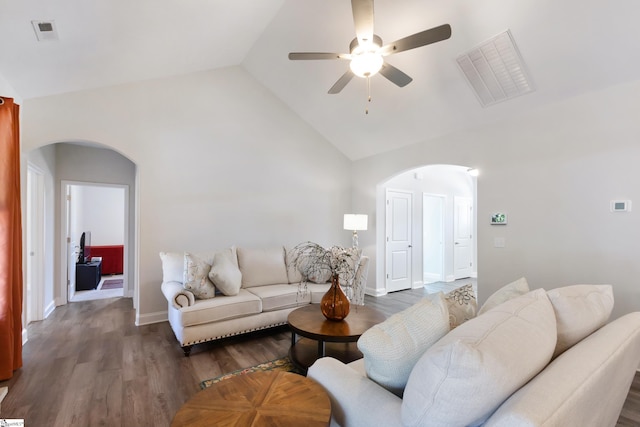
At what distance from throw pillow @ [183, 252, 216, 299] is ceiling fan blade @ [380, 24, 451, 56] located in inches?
110

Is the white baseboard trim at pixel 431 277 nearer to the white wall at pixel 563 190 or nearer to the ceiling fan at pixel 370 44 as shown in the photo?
the white wall at pixel 563 190

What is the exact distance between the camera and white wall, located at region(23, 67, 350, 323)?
3.67 m

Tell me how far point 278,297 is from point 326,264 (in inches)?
46.0

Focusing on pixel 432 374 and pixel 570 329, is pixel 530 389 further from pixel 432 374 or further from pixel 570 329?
pixel 570 329

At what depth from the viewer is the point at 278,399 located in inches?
48.4

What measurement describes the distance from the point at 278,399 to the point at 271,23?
3940mm

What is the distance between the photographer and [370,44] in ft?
7.50

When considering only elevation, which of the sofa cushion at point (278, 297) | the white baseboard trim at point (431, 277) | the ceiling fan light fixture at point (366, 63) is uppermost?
the ceiling fan light fixture at point (366, 63)

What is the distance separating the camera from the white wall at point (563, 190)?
286cm

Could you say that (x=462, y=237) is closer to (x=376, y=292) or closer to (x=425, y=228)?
(x=425, y=228)

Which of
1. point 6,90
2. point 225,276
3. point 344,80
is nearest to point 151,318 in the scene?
point 225,276

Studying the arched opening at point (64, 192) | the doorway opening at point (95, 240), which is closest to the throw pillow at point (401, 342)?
the arched opening at point (64, 192)

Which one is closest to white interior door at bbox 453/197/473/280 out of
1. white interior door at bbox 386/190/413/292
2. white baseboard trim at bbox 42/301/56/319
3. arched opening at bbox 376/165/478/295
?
arched opening at bbox 376/165/478/295

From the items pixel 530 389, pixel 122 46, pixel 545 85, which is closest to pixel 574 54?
pixel 545 85
